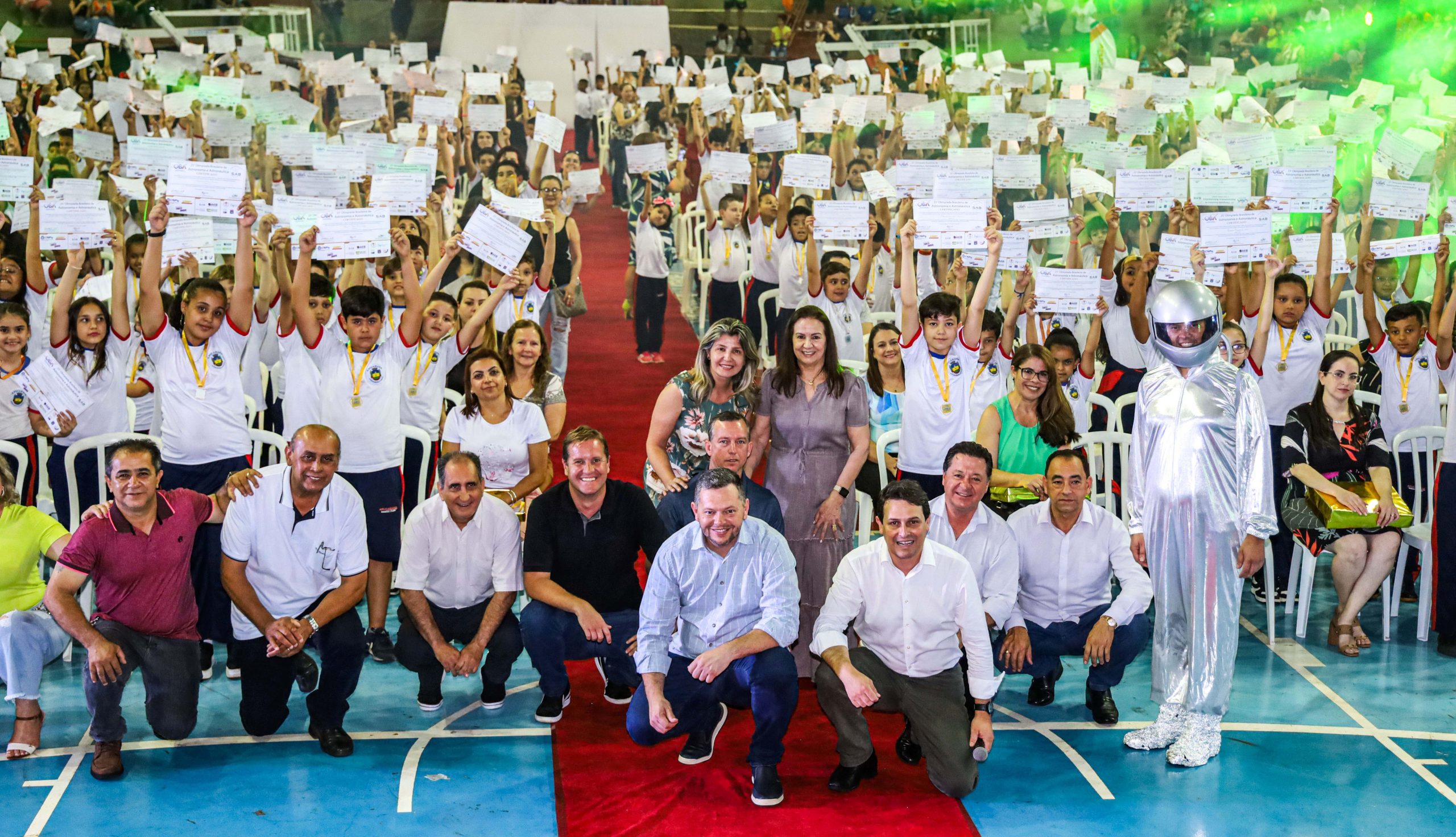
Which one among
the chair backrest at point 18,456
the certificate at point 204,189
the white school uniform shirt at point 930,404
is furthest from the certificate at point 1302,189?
the chair backrest at point 18,456

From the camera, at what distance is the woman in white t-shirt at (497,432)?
596 cm

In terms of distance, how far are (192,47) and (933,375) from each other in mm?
9322

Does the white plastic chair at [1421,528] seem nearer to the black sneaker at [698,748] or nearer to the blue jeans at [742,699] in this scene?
the blue jeans at [742,699]

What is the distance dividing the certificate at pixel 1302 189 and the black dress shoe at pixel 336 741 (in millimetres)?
5262

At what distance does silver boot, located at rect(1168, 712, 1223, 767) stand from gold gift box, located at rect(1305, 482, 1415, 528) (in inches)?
59.3

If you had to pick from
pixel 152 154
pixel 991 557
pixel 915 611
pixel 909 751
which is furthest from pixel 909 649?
pixel 152 154

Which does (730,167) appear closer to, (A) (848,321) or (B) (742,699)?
(A) (848,321)

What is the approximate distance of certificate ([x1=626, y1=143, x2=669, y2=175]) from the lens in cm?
1015

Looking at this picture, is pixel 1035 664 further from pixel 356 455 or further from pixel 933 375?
pixel 356 455

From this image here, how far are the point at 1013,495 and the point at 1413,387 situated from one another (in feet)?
7.31

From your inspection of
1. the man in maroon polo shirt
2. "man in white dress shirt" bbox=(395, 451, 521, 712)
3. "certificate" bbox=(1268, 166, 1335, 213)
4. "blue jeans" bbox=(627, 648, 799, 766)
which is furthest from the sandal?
"certificate" bbox=(1268, 166, 1335, 213)

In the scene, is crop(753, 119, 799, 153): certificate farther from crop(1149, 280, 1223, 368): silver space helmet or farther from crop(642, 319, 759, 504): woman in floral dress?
crop(1149, 280, 1223, 368): silver space helmet

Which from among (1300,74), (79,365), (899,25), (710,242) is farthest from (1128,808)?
(899,25)

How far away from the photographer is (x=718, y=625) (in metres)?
4.91
